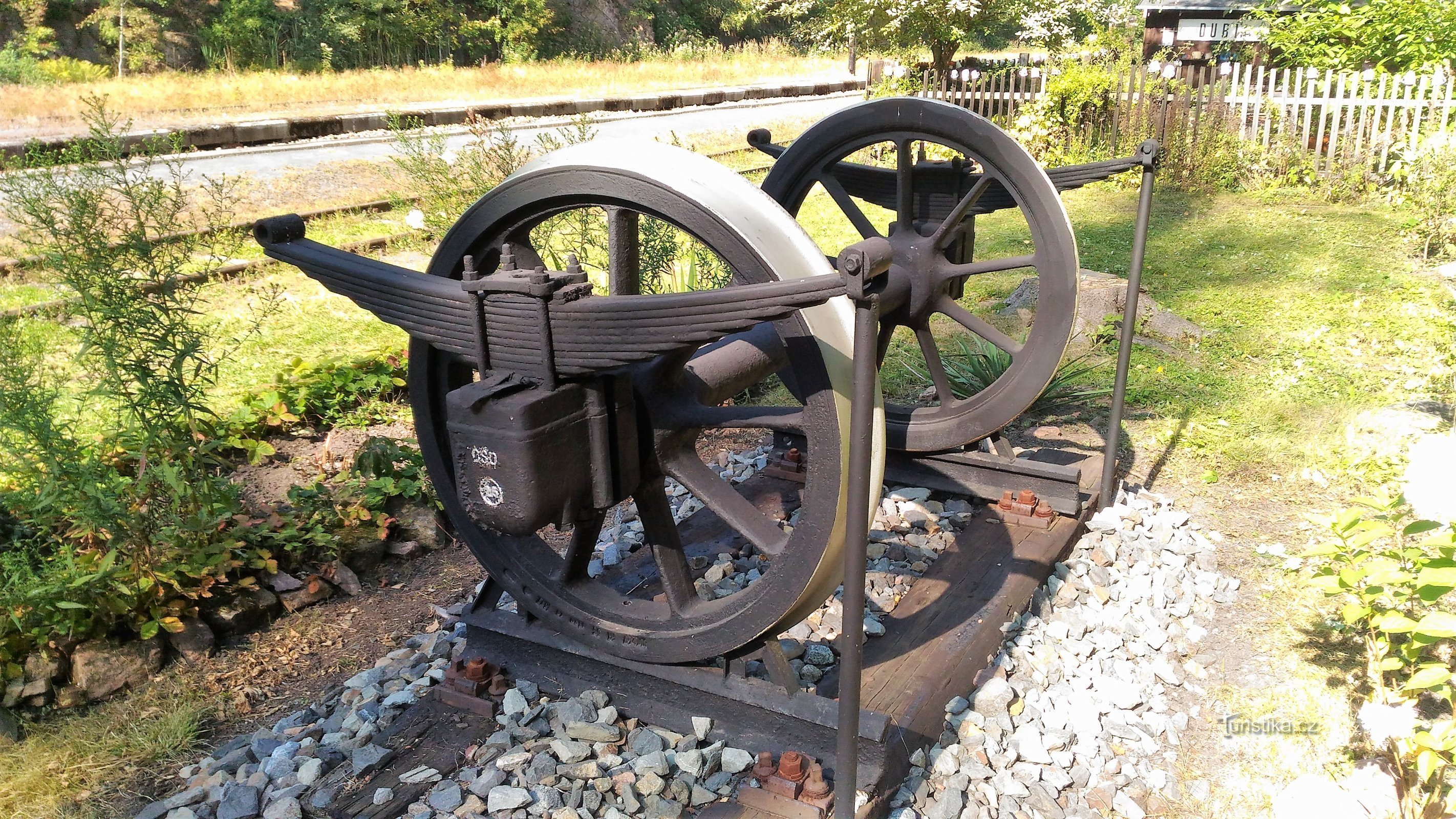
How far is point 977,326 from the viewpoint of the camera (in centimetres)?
411

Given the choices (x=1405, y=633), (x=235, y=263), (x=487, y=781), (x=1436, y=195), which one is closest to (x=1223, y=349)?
(x=1405, y=633)

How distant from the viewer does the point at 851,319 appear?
2498 mm

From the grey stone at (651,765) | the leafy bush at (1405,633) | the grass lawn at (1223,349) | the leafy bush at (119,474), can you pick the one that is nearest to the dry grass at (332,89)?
the grass lawn at (1223,349)

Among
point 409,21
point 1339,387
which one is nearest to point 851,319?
point 1339,387

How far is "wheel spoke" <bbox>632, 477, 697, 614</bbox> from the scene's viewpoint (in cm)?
281

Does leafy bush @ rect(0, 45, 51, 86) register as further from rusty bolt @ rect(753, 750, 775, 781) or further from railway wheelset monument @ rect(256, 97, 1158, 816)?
rusty bolt @ rect(753, 750, 775, 781)

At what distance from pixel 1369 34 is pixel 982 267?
464 inches

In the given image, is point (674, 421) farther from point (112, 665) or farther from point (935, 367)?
point (112, 665)

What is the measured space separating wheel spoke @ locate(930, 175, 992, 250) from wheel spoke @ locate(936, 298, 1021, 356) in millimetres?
239

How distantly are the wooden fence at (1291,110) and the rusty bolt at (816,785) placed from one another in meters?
10.9

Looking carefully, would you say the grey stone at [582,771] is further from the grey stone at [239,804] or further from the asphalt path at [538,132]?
the asphalt path at [538,132]

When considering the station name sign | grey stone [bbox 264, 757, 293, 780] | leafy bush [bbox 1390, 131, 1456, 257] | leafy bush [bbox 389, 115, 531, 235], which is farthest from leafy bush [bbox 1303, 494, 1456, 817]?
the station name sign

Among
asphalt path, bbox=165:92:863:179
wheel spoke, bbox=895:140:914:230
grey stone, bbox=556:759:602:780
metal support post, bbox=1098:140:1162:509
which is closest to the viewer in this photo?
grey stone, bbox=556:759:602:780

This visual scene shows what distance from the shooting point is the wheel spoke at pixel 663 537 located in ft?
9.23
